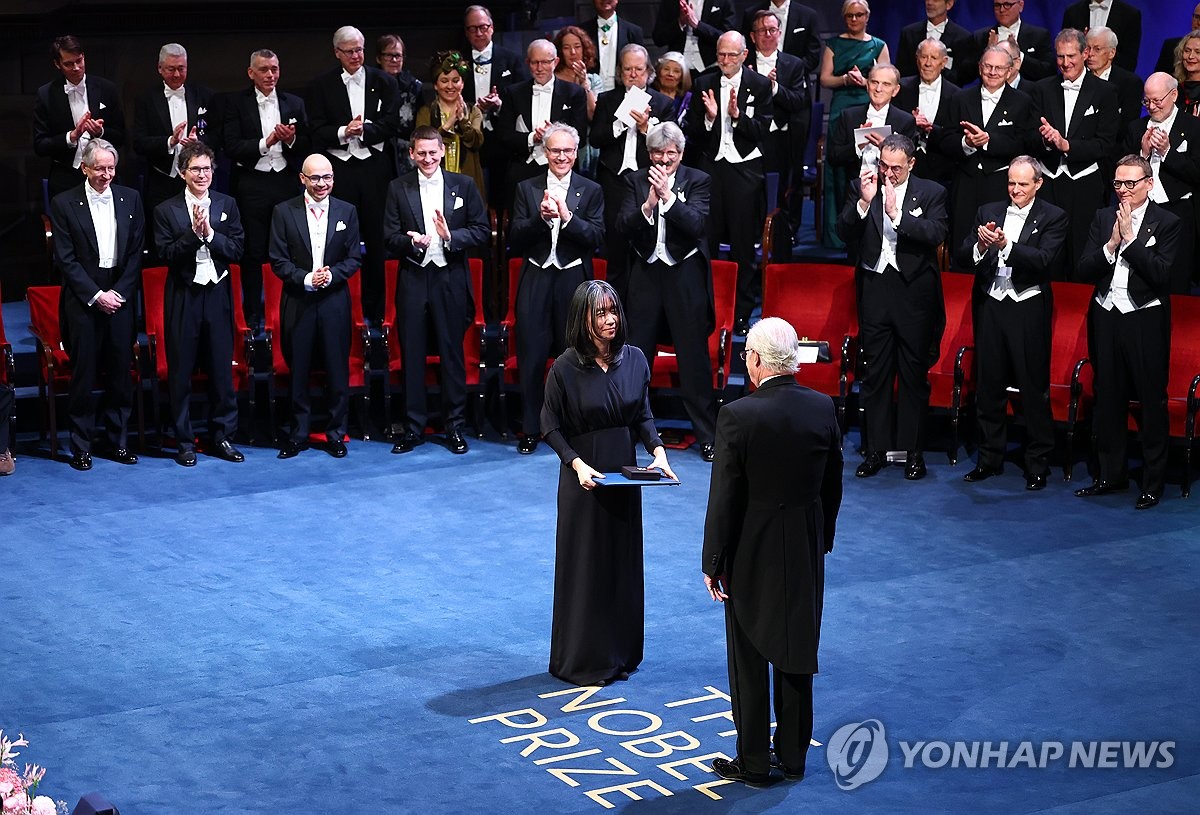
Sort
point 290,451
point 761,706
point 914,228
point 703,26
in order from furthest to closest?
point 703,26 < point 290,451 < point 914,228 < point 761,706

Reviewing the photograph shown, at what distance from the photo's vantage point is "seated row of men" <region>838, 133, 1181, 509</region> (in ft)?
30.3

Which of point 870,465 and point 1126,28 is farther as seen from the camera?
point 1126,28

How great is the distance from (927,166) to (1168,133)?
1.58 m

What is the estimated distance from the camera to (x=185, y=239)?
9.92 metres

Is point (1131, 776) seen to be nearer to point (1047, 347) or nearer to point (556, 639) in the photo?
point (556, 639)

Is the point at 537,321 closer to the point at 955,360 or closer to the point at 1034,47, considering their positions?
the point at 955,360

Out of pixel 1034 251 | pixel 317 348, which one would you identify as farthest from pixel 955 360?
pixel 317 348

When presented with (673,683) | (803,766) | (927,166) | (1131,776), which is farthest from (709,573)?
(927,166)

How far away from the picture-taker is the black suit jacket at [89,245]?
9898 mm

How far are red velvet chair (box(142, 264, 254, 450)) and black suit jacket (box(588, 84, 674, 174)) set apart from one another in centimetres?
247

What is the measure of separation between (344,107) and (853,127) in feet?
10.8

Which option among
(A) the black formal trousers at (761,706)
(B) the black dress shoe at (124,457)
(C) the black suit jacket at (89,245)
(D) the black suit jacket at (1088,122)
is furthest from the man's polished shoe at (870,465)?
(C) the black suit jacket at (89,245)

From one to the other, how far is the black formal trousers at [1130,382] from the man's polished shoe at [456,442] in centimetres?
375

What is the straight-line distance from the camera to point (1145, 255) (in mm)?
9078
